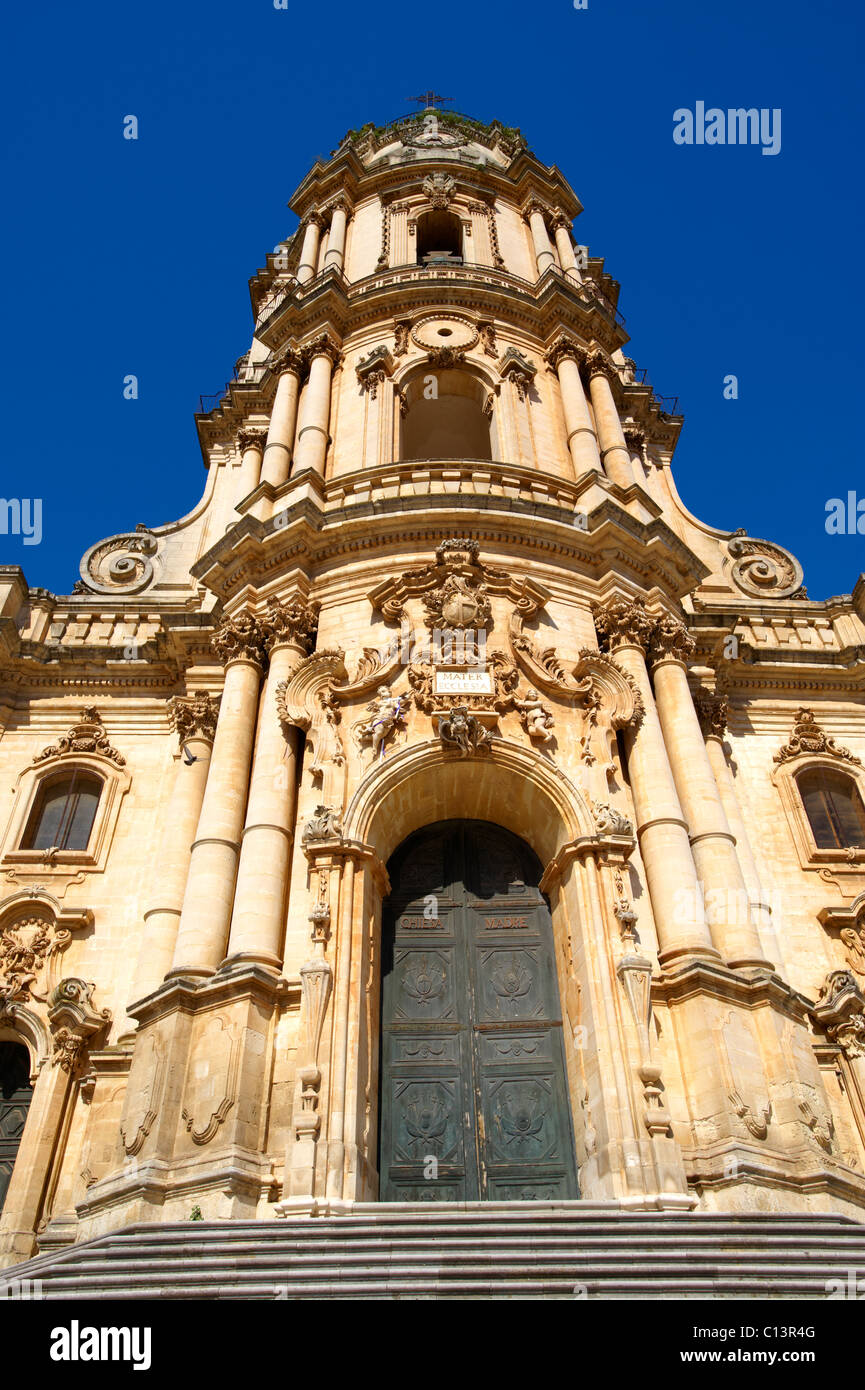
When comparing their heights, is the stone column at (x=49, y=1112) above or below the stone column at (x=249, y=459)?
below

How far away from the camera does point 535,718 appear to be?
47.0 feet

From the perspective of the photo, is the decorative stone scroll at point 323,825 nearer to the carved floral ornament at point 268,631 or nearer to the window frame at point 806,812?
the carved floral ornament at point 268,631

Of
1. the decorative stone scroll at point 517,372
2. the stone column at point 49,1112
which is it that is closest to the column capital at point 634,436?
the decorative stone scroll at point 517,372

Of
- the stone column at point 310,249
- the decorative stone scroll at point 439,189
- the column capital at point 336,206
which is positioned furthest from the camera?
the column capital at point 336,206

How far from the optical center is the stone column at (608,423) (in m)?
19.5

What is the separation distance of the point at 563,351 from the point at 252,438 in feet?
24.3

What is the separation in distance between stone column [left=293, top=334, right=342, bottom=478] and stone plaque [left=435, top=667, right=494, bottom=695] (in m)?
5.89

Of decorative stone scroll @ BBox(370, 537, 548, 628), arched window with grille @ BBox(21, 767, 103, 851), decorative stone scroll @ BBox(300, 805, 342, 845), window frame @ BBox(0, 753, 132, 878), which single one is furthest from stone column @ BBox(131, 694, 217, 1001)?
decorative stone scroll @ BBox(370, 537, 548, 628)

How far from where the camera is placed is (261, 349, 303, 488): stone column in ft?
63.7

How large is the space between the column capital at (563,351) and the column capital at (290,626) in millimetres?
9514

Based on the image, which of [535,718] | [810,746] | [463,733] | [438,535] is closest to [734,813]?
[810,746]

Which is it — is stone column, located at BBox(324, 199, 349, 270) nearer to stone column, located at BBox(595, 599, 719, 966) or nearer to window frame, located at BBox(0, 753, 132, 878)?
stone column, located at BBox(595, 599, 719, 966)

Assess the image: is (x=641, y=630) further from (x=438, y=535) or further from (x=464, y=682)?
(x=438, y=535)
